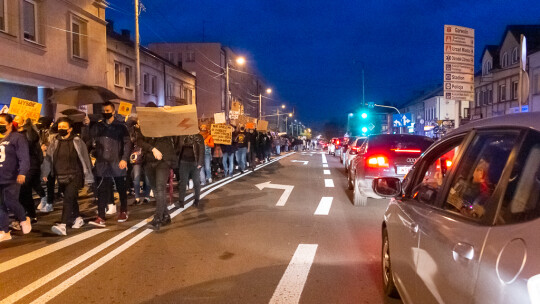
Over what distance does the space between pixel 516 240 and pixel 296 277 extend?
3602mm

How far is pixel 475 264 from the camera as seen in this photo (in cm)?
226

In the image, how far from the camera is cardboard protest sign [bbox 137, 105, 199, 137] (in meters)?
7.84

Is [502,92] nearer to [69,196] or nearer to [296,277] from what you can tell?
[69,196]

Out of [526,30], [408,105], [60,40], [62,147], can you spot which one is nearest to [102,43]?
[60,40]

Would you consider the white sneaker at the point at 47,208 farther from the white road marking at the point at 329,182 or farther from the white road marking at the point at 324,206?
the white road marking at the point at 329,182

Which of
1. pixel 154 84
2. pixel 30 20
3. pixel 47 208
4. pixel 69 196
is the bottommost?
pixel 47 208

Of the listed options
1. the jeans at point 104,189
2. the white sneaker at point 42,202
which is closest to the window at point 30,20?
the white sneaker at point 42,202

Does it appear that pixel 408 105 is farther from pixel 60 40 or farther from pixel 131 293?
pixel 131 293

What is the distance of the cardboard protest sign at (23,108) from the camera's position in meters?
10.2

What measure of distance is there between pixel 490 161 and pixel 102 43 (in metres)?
23.6

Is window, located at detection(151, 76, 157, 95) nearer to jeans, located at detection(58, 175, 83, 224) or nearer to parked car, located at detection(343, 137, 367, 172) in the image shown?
parked car, located at detection(343, 137, 367, 172)

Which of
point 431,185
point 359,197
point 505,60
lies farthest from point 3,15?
point 505,60

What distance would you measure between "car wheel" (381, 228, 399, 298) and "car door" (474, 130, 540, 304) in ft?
7.55

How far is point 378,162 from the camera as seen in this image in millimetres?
9953
